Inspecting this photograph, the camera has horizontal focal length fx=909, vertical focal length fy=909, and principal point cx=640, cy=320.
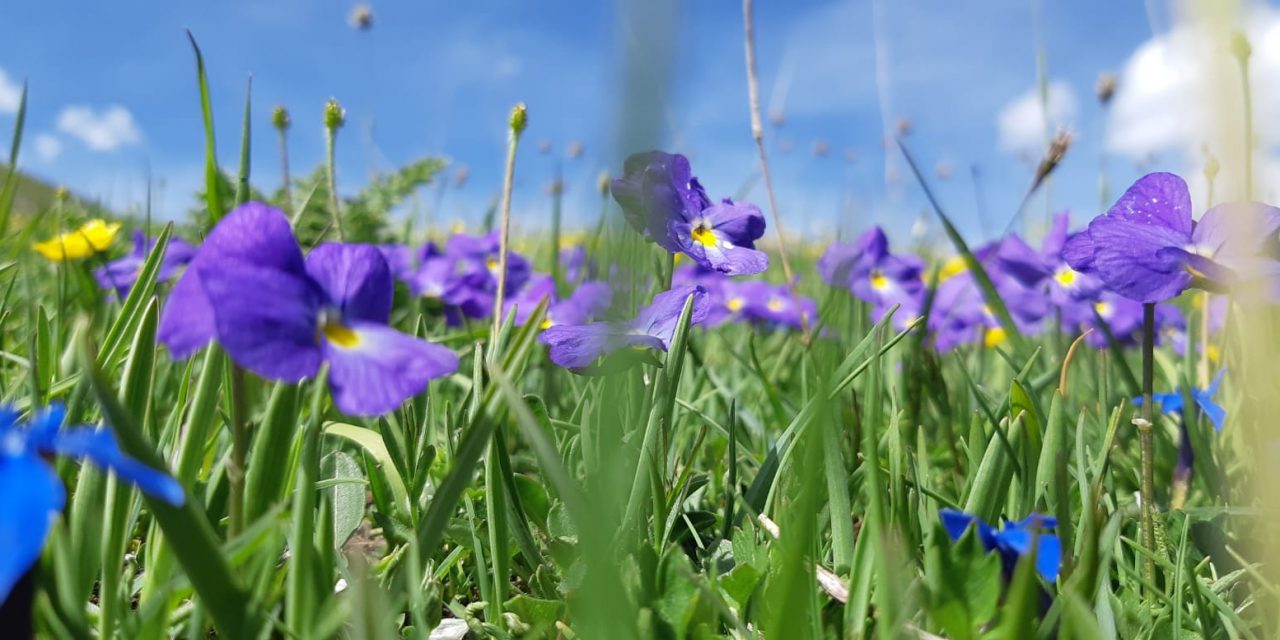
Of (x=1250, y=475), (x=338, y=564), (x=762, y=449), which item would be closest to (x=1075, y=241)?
(x=1250, y=475)

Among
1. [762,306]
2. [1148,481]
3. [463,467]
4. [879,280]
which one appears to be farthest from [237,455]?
[762,306]

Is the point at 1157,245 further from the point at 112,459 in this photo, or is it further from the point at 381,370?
the point at 112,459

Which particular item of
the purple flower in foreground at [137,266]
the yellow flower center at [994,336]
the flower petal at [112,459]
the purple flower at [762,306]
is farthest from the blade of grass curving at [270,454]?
the yellow flower center at [994,336]

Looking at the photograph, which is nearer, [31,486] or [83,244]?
[31,486]

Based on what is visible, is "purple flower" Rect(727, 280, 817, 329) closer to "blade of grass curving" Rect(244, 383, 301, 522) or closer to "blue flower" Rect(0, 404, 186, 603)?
"blade of grass curving" Rect(244, 383, 301, 522)

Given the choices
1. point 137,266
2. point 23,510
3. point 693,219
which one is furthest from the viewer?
point 137,266

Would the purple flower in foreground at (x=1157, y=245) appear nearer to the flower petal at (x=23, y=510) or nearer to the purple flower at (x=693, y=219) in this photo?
the purple flower at (x=693, y=219)
